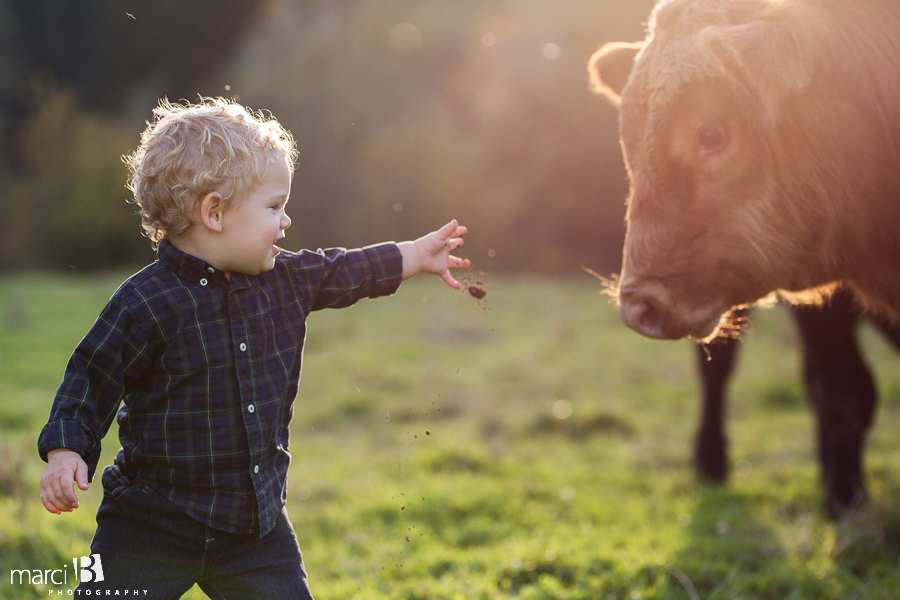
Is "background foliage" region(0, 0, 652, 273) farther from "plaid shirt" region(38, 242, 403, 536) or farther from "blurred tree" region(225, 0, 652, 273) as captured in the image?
"plaid shirt" region(38, 242, 403, 536)

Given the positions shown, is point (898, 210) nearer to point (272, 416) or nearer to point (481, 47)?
point (272, 416)

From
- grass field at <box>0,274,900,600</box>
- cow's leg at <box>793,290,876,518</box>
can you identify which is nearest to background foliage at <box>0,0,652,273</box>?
grass field at <box>0,274,900,600</box>

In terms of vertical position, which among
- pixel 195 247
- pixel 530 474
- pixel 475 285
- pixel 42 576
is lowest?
pixel 530 474

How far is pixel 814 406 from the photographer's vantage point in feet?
12.8

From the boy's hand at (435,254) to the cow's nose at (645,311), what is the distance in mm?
509

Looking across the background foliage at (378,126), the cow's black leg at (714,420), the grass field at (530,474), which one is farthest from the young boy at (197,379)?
the background foliage at (378,126)

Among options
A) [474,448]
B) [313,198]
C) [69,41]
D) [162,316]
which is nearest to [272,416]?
[162,316]

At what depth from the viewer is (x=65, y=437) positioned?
1.49m

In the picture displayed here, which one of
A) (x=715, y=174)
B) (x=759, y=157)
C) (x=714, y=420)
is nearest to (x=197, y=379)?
(x=715, y=174)

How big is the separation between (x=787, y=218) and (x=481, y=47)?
14934 mm

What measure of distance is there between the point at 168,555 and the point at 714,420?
11.9 feet

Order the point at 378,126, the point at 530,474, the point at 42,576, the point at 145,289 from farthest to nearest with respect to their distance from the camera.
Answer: the point at 378,126
the point at 530,474
the point at 42,576
the point at 145,289

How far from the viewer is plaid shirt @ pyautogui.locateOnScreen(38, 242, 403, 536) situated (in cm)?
158

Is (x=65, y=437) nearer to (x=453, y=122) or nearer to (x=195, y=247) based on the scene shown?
(x=195, y=247)
